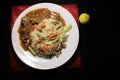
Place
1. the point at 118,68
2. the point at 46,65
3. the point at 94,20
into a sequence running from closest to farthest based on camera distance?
the point at 46,65 < the point at 118,68 < the point at 94,20

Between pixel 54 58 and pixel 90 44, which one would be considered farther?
pixel 90 44

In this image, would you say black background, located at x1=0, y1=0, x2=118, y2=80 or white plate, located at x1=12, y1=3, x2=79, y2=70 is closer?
white plate, located at x1=12, y1=3, x2=79, y2=70

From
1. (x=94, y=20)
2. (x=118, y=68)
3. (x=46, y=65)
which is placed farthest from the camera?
(x=94, y=20)

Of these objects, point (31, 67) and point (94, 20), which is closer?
point (31, 67)

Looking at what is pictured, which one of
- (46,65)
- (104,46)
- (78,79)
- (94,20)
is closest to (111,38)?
(104,46)

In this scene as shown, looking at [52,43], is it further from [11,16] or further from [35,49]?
[11,16]

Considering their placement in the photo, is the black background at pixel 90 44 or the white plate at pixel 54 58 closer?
the white plate at pixel 54 58

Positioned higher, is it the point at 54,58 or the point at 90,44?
the point at 90,44

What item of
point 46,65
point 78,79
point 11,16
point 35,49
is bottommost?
point 78,79
